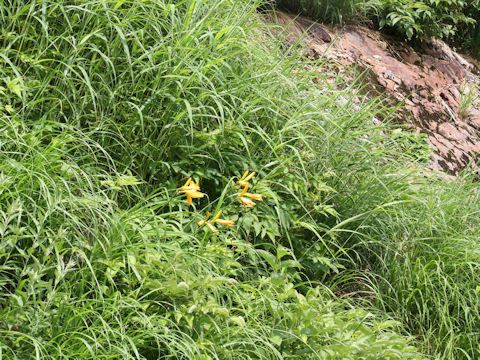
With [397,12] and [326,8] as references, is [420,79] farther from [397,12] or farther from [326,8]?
[326,8]

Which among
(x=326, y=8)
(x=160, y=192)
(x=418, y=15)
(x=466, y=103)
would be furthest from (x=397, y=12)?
(x=160, y=192)

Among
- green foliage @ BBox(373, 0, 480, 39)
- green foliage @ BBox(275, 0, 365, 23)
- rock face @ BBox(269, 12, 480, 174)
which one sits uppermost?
green foliage @ BBox(373, 0, 480, 39)

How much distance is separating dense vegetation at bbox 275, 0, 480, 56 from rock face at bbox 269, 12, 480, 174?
134mm

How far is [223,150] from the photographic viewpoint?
321 cm

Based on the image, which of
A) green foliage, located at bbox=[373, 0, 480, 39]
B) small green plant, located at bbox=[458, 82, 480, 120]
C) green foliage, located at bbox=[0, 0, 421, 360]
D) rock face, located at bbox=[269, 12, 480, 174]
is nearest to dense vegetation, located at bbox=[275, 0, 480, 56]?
green foliage, located at bbox=[373, 0, 480, 39]

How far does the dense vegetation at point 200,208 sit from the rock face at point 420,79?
1.42 meters

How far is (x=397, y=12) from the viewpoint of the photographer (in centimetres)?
625

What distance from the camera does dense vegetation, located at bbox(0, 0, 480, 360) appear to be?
7.49 ft

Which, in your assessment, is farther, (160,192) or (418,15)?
(418,15)

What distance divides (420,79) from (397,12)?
690mm

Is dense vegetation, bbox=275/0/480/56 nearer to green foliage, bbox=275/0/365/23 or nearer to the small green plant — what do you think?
green foliage, bbox=275/0/365/23

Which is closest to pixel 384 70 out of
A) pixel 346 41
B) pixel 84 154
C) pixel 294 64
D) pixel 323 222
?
pixel 346 41

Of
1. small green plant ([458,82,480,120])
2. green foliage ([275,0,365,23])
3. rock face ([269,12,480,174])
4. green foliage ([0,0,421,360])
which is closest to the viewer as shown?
green foliage ([0,0,421,360])

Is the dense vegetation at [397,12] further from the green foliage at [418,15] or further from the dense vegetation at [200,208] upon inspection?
the dense vegetation at [200,208]
